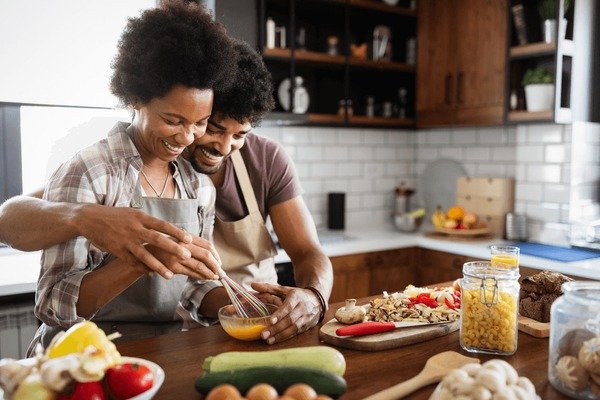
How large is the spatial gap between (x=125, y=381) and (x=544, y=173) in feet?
10.4

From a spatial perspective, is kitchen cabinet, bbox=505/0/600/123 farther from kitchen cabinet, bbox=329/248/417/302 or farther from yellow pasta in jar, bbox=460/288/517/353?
yellow pasta in jar, bbox=460/288/517/353

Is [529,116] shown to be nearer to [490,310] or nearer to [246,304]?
[490,310]

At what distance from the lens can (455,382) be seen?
94cm

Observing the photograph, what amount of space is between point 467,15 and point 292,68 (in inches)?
49.0

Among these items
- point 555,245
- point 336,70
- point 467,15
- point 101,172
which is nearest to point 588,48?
point 467,15

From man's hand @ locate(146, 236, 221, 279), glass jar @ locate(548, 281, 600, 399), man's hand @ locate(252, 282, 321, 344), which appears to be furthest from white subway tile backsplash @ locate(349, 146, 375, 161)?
glass jar @ locate(548, 281, 600, 399)

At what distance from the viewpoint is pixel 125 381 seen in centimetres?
93

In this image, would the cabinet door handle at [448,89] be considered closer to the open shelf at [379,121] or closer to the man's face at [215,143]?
the open shelf at [379,121]

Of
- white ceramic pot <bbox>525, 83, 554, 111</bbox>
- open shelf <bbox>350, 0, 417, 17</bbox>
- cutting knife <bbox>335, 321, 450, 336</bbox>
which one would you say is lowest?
cutting knife <bbox>335, 321, 450, 336</bbox>

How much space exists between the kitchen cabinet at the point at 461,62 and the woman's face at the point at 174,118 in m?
2.47

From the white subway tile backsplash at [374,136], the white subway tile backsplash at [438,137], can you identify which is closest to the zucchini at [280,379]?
the white subway tile backsplash at [374,136]

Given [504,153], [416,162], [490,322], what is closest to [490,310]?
[490,322]

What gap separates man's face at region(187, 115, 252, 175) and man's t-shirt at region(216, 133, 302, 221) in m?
0.21

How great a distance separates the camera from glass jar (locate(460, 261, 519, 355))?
126cm
